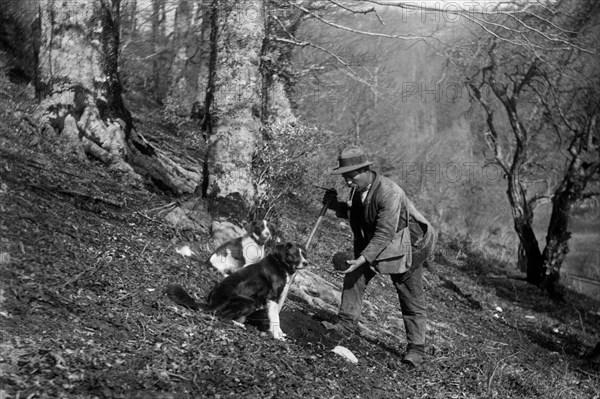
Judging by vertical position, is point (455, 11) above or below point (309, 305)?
above

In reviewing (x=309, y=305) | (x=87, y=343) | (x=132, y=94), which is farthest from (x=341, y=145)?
(x=87, y=343)

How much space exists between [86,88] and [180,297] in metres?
5.25

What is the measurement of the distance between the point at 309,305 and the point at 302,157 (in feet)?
13.2

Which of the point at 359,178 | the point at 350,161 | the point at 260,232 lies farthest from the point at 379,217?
the point at 260,232

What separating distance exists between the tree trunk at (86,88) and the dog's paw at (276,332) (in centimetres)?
405

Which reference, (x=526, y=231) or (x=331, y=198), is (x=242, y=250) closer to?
(x=331, y=198)

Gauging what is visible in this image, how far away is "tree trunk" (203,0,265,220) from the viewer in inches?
347

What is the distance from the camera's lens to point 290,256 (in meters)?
6.88

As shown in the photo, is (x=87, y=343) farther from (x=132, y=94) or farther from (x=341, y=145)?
(x=132, y=94)

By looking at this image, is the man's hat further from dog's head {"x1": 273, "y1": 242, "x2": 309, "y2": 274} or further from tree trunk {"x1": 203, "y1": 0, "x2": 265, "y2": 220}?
tree trunk {"x1": 203, "y1": 0, "x2": 265, "y2": 220}

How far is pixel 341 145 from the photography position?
2022 centimetres

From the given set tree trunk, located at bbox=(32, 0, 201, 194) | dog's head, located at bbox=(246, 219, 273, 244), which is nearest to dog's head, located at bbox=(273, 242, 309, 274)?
dog's head, located at bbox=(246, 219, 273, 244)

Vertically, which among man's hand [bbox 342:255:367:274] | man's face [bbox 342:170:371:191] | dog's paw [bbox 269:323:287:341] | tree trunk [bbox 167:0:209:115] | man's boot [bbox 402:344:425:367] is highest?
tree trunk [bbox 167:0:209:115]

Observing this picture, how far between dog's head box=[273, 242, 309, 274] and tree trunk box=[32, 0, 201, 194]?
11.4 ft
